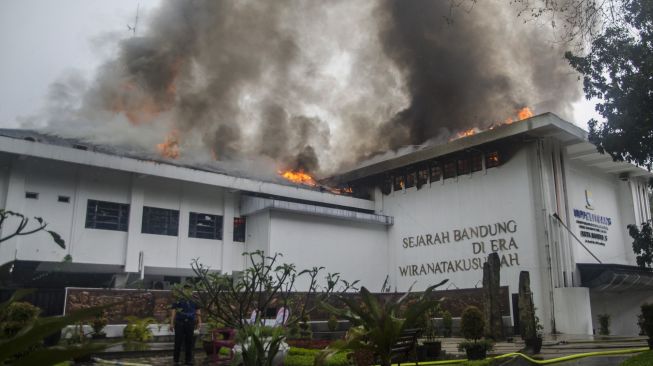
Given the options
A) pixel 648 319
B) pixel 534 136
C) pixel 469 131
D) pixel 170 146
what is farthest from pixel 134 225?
pixel 648 319

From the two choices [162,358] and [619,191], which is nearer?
[162,358]

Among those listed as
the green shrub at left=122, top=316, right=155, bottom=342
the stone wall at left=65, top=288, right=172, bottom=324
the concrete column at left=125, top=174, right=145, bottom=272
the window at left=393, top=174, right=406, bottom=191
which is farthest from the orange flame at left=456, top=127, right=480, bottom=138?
the green shrub at left=122, top=316, right=155, bottom=342

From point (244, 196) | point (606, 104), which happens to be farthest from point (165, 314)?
point (606, 104)

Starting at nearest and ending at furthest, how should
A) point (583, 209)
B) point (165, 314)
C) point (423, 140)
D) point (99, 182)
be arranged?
point (165, 314)
point (99, 182)
point (583, 209)
point (423, 140)

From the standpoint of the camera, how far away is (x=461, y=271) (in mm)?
24484

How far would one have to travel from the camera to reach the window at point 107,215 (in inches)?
828

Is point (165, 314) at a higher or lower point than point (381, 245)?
lower

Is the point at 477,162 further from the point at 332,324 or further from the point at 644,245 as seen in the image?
the point at 332,324

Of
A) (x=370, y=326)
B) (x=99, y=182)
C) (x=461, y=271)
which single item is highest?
(x=99, y=182)

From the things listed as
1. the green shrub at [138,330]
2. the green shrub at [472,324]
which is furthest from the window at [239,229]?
the green shrub at [472,324]

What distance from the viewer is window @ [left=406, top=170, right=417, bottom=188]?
27.8 metres

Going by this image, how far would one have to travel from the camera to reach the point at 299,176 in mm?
30828

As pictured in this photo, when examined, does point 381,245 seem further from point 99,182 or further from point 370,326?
point 370,326

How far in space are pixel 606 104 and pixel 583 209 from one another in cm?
1294
